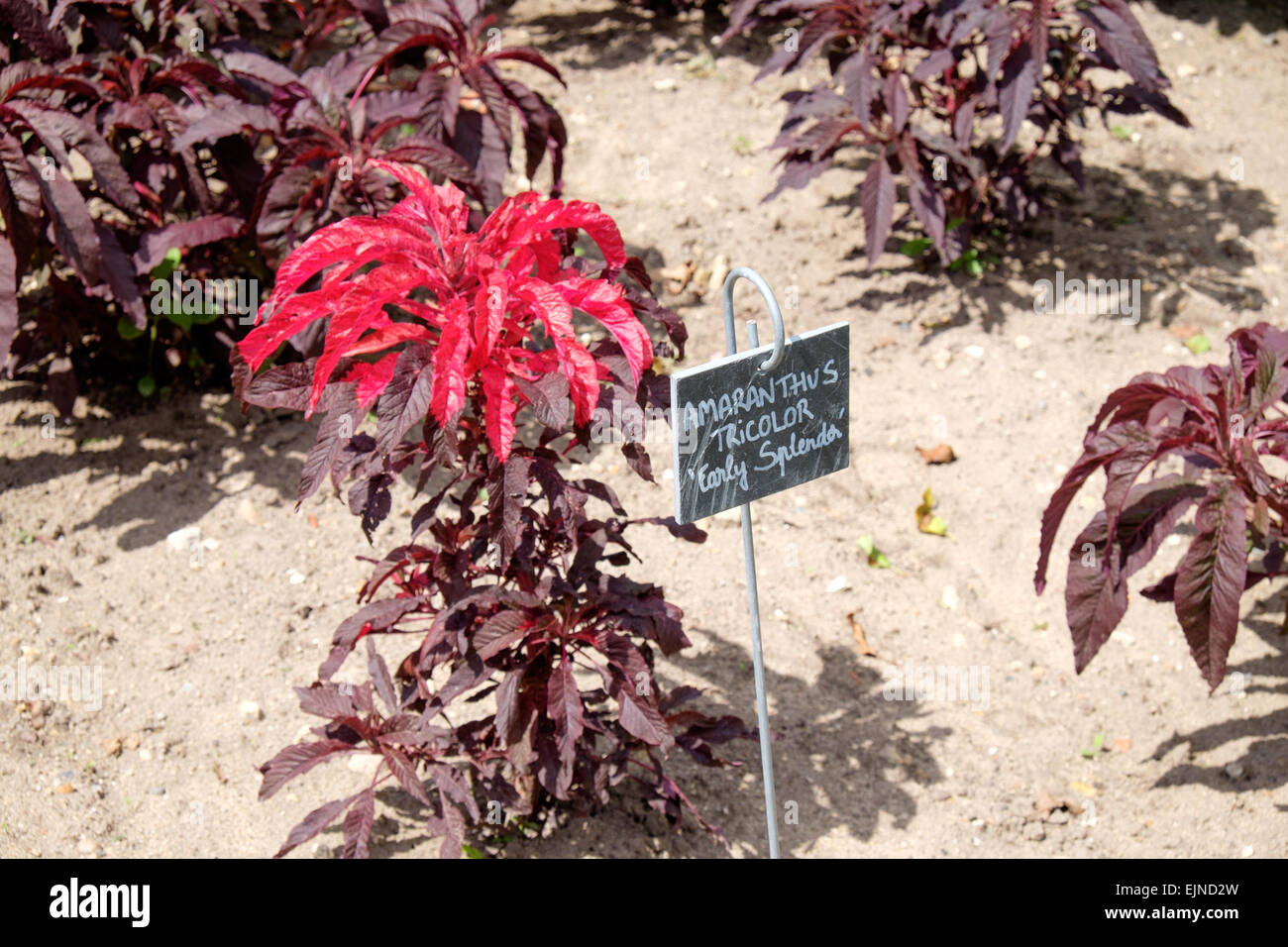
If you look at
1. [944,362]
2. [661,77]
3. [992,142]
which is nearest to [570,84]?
[661,77]

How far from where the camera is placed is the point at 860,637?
3480 mm

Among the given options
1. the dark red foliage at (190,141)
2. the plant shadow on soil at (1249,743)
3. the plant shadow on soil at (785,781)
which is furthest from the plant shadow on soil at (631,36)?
the plant shadow on soil at (1249,743)

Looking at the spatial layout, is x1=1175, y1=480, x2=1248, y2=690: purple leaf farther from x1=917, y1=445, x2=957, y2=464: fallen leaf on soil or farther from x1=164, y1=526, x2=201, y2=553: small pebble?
x1=164, y1=526, x2=201, y2=553: small pebble

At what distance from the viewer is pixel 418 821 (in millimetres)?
2988

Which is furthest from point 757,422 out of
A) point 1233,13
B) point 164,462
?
point 1233,13

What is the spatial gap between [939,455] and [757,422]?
69.1 inches

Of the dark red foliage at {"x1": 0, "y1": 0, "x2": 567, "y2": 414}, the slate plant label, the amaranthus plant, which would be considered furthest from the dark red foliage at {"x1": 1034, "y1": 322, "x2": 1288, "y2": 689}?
the dark red foliage at {"x1": 0, "y1": 0, "x2": 567, "y2": 414}

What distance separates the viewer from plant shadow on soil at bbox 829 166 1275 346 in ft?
14.8

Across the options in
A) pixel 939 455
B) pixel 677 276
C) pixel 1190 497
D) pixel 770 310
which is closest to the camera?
pixel 770 310

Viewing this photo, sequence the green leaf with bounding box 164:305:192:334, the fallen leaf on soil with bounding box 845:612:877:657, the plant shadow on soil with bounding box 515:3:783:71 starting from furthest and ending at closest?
the plant shadow on soil with bounding box 515:3:783:71 < the green leaf with bounding box 164:305:192:334 < the fallen leaf on soil with bounding box 845:612:877:657

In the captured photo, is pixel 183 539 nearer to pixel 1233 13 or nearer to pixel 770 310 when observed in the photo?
pixel 770 310

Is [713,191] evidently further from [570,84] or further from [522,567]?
[522,567]

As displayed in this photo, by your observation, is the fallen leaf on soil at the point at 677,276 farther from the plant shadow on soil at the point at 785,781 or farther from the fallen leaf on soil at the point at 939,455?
the plant shadow on soil at the point at 785,781

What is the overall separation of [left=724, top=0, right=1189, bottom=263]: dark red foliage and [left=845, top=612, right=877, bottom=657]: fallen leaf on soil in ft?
4.14
